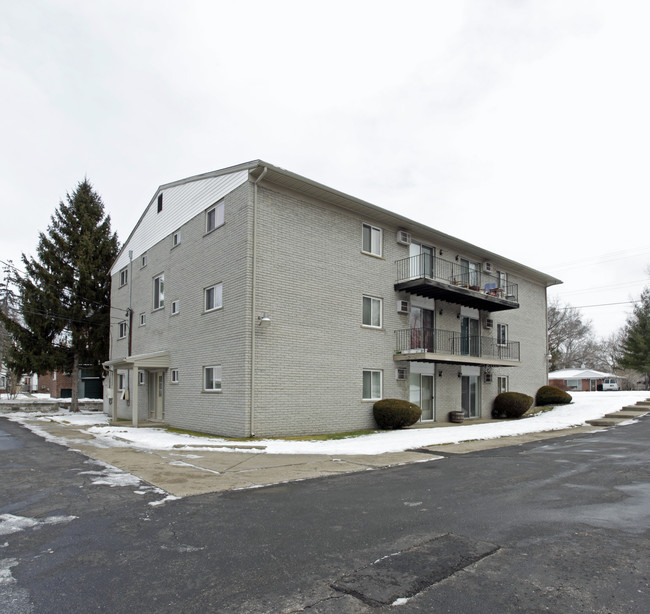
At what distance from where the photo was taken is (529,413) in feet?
83.8

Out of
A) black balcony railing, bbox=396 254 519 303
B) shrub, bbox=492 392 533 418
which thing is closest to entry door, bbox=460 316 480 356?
black balcony railing, bbox=396 254 519 303

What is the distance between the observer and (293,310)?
52.0ft

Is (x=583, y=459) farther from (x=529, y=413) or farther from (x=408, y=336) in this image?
(x=529, y=413)

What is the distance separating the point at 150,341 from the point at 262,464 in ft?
42.1

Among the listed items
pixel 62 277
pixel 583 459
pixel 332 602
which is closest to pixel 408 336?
pixel 583 459

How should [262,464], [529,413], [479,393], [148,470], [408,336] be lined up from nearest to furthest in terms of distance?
[148,470] → [262,464] → [408,336] → [479,393] → [529,413]

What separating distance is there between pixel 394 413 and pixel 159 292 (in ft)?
37.0

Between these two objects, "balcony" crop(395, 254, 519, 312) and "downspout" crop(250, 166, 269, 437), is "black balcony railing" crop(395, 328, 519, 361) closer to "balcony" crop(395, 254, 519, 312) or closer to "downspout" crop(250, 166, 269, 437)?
"balcony" crop(395, 254, 519, 312)

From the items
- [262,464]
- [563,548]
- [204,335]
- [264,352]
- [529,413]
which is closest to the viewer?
[563,548]

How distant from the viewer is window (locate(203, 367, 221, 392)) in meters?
16.2

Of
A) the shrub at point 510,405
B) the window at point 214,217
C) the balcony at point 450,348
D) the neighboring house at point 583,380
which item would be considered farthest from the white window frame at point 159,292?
the neighboring house at point 583,380

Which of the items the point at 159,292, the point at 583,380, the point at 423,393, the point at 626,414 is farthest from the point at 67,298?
the point at 583,380

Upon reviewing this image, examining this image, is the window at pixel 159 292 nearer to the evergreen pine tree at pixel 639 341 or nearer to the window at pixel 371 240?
the window at pixel 371 240

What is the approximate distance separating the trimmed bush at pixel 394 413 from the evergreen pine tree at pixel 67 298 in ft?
64.4
